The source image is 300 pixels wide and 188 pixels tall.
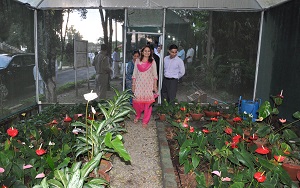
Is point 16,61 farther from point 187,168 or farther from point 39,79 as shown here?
point 187,168

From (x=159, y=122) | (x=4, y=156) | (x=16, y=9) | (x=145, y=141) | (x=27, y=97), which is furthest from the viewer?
→ (x=27, y=97)

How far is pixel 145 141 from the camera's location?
13.9 feet

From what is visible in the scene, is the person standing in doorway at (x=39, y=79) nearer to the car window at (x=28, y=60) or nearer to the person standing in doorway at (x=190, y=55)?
the car window at (x=28, y=60)

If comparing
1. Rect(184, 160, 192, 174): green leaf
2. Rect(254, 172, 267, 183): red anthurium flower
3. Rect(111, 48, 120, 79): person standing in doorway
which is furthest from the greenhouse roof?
Rect(254, 172, 267, 183): red anthurium flower

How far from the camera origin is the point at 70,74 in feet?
22.4

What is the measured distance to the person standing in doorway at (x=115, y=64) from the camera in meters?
6.90

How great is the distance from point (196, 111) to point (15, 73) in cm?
385

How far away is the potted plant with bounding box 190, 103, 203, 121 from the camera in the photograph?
5.20m

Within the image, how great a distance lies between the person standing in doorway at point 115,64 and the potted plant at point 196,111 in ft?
7.92

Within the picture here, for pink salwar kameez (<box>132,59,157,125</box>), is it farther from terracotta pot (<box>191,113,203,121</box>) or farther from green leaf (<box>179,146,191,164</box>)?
green leaf (<box>179,146,191,164</box>)

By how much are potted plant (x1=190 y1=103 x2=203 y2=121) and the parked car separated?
12.1 feet

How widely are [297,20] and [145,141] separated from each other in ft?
12.4

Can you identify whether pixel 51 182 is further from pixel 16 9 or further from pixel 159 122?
pixel 16 9

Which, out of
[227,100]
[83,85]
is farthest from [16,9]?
[227,100]
